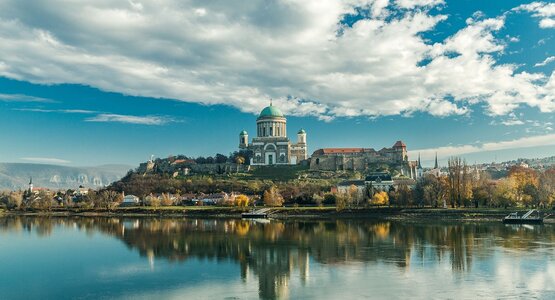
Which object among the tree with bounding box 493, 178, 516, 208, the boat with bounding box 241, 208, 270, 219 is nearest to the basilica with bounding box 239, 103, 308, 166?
the boat with bounding box 241, 208, 270, 219

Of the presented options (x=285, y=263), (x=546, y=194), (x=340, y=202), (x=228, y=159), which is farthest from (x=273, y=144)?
(x=285, y=263)

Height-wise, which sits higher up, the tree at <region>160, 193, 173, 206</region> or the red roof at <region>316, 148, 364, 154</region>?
the red roof at <region>316, 148, 364, 154</region>

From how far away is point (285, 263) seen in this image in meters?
24.2

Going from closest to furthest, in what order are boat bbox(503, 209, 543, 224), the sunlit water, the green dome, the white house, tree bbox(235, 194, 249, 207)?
the sunlit water
boat bbox(503, 209, 543, 224)
tree bbox(235, 194, 249, 207)
the white house
the green dome

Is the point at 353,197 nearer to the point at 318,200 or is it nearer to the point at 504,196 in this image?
the point at 318,200

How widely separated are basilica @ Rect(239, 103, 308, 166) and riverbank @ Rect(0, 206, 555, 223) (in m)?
30.1

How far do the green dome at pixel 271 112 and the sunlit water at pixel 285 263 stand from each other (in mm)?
57755

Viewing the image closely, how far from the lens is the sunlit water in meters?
18.5

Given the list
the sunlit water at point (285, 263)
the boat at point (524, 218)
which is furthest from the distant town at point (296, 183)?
the sunlit water at point (285, 263)

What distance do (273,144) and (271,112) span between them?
320 inches

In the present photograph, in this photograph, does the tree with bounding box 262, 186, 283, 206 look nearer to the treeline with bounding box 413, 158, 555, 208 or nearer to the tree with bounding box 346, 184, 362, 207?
the tree with bounding box 346, 184, 362, 207

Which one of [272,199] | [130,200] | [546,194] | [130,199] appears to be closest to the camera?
[546,194]

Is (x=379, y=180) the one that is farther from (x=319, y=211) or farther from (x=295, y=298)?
(x=295, y=298)

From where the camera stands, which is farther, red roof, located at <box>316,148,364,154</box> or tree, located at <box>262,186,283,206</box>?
red roof, located at <box>316,148,364,154</box>
